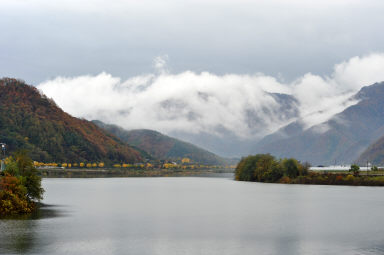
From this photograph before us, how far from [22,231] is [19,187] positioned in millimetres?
21118

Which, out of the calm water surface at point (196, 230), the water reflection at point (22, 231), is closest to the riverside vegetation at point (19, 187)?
the water reflection at point (22, 231)

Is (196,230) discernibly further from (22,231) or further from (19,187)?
(19,187)

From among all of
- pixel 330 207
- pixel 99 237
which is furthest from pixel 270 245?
pixel 330 207

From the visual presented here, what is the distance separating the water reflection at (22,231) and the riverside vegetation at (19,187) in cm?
268

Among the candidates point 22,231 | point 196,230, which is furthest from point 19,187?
point 196,230

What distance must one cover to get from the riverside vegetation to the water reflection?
2684 mm

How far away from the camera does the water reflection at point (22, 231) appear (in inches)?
2332

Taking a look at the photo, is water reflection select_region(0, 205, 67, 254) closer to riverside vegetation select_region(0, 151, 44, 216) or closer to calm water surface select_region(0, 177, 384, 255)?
calm water surface select_region(0, 177, 384, 255)

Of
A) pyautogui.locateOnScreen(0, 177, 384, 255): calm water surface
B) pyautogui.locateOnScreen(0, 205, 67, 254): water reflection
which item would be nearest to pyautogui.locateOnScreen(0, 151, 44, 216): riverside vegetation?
pyautogui.locateOnScreen(0, 205, 67, 254): water reflection

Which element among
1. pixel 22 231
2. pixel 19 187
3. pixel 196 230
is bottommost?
pixel 196 230

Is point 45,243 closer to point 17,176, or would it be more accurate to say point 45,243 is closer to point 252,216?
point 17,176

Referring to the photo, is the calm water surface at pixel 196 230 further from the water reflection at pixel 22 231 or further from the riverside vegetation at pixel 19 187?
the riverside vegetation at pixel 19 187

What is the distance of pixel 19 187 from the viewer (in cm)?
9025

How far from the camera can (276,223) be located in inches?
3329
